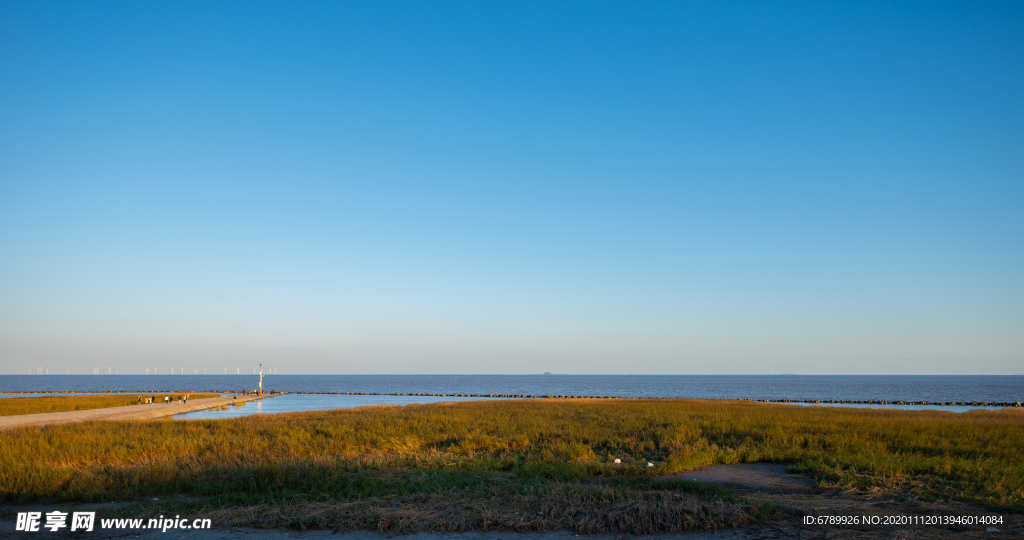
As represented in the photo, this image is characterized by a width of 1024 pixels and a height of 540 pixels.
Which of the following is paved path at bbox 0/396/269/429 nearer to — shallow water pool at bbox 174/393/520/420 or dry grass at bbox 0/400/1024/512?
shallow water pool at bbox 174/393/520/420

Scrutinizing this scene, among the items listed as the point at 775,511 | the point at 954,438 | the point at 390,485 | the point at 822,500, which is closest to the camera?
the point at 775,511

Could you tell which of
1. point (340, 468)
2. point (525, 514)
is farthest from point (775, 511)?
point (340, 468)

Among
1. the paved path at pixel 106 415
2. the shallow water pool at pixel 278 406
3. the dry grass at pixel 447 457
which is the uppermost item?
the dry grass at pixel 447 457

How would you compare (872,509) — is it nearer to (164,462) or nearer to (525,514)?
(525,514)

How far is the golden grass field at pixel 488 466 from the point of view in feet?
36.2

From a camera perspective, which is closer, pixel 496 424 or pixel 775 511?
pixel 775 511

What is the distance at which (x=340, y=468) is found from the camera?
47.7ft

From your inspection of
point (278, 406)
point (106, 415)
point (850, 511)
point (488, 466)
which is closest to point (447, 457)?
point (488, 466)

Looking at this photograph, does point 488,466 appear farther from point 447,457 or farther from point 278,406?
point 278,406

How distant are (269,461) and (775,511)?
12.9 metres

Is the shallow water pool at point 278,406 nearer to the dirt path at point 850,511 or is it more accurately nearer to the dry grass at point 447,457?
the dry grass at point 447,457

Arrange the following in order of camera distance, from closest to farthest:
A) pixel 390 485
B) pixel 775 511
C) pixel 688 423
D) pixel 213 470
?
pixel 775 511, pixel 390 485, pixel 213 470, pixel 688 423

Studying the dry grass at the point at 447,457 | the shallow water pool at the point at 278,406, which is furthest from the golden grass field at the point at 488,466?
the shallow water pool at the point at 278,406

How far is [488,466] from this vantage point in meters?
15.8
